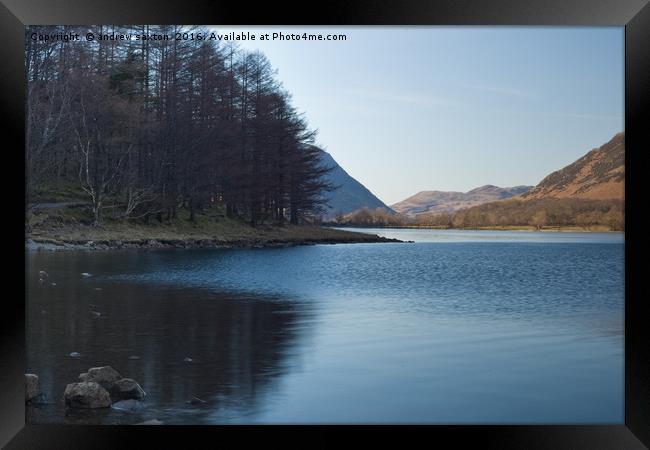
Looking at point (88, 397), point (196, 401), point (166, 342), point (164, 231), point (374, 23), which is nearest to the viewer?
point (374, 23)

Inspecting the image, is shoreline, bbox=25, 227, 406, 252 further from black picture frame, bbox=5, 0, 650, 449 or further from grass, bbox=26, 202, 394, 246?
black picture frame, bbox=5, 0, 650, 449

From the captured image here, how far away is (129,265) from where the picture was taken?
33.4 meters

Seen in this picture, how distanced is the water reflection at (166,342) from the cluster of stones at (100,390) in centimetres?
21

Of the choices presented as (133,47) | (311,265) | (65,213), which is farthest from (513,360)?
(133,47)

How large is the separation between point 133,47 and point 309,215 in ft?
73.3

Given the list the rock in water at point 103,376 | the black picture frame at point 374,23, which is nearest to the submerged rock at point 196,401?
the rock in water at point 103,376

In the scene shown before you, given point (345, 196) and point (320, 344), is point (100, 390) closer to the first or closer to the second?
point (320, 344)

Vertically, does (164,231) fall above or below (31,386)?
above

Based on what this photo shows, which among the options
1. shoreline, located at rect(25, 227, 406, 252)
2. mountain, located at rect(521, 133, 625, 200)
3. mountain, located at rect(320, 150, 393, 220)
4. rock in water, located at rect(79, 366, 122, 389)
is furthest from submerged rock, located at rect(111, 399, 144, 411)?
mountain, located at rect(320, 150, 393, 220)

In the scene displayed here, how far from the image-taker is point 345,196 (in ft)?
239

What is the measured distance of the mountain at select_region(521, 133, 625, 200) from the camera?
50.5 m

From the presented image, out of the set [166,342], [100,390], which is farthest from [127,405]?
[166,342]

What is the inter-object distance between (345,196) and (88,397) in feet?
207

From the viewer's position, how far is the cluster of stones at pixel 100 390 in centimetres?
1020
